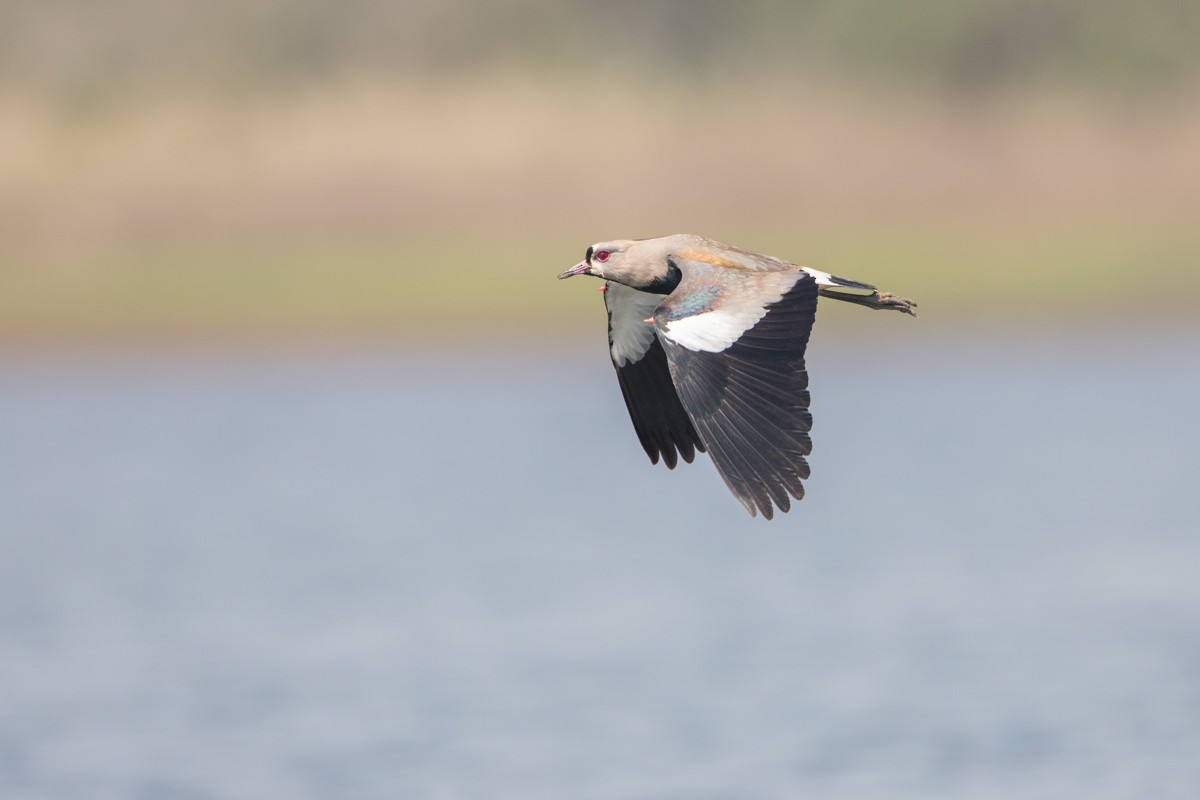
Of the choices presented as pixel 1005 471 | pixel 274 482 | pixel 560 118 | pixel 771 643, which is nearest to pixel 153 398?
pixel 274 482

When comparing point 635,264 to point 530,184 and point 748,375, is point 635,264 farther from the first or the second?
point 530,184

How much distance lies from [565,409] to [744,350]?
15252 millimetres

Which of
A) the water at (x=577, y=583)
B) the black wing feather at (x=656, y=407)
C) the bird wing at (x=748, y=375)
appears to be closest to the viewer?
the bird wing at (x=748, y=375)

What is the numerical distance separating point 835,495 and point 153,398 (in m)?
7.13

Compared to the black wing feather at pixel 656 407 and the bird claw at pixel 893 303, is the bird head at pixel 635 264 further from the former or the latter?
the bird claw at pixel 893 303

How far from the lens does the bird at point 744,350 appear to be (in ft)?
22.0

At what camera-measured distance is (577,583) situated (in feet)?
48.7

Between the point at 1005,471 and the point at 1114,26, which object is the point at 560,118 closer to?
the point at 1005,471

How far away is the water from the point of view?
10914 millimetres

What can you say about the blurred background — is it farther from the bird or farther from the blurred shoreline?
the bird

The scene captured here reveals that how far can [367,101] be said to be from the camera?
24.4m

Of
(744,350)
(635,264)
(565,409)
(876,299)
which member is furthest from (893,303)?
(565,409)

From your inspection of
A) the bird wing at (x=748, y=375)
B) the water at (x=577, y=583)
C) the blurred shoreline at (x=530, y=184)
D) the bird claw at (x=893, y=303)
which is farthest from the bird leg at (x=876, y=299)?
the blurred shoreline at (x=530, y=184)

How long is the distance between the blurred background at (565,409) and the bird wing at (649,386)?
266 centimetres
